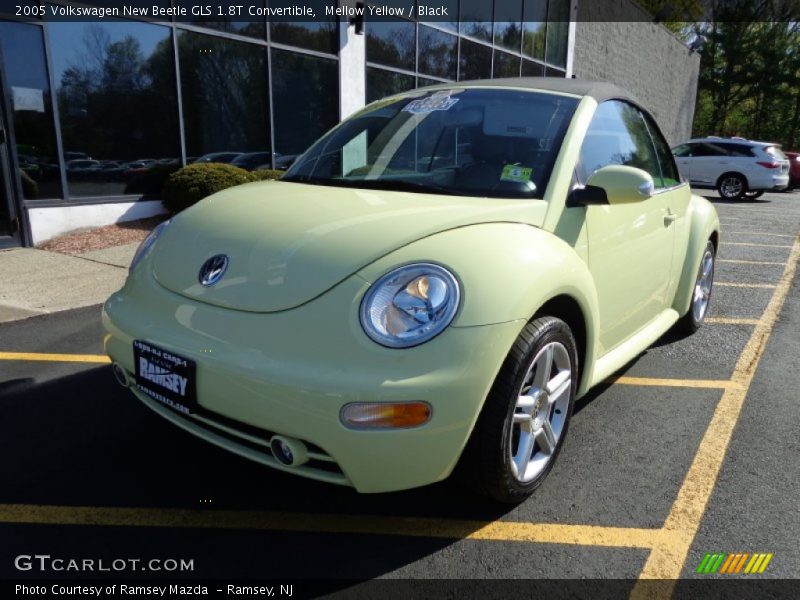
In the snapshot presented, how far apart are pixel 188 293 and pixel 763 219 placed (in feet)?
42.5

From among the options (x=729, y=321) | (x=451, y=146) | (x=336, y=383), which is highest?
(x=451, y=146)

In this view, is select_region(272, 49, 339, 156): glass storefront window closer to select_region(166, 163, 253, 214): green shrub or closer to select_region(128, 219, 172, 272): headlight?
select_region(166, 163, 253, 214): green shrub

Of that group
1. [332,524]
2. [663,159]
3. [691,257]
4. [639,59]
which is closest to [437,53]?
[663,159]

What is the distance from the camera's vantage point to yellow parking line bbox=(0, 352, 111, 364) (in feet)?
12.4

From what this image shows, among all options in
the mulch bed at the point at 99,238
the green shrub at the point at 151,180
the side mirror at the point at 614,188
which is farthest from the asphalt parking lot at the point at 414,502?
the green shrub at the point at 151,180

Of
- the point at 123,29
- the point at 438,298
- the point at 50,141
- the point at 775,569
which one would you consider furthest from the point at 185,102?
the point at 775,569

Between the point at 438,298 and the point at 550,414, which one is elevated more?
the point at 438,298

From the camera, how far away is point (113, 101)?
25.4 feet

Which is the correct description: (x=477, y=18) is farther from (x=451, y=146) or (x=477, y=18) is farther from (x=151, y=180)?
(x=451, y=146)

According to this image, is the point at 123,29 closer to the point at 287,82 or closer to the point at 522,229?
the point at 287,82

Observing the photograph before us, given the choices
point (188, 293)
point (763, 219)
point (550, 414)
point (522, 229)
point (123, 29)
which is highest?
point (123, 29)

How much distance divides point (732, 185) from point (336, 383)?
1729 cm

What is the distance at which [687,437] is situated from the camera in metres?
3.00

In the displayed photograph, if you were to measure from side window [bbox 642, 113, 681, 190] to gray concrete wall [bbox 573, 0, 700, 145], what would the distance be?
616 inches
